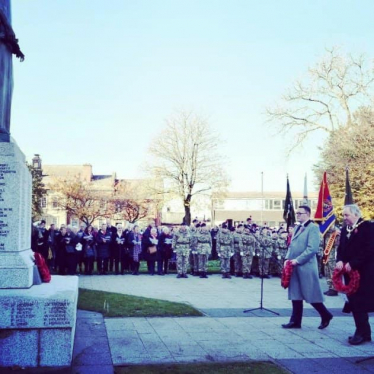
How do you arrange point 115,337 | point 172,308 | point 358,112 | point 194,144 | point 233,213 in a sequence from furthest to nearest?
1. point 233,213
2. point 194,144
3. point 358,112
4. point 172,308
5. point 115,337

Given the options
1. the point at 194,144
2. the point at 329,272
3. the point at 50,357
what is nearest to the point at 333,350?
the point at 50,357

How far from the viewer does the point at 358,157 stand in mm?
30453

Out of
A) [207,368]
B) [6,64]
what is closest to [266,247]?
[207,368]

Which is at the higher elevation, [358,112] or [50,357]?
[358,112]

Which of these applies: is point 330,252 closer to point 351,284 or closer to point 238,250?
point 238,250

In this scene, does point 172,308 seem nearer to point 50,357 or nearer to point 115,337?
point 115,337

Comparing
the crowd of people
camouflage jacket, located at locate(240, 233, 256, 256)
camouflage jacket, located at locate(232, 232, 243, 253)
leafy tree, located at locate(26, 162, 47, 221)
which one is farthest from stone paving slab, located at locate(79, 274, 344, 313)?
leafy tree, located at locate(26, 162, 47, 221)

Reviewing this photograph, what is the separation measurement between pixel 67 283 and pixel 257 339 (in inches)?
118

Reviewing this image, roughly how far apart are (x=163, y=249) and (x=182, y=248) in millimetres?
1372

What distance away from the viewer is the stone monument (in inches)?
217

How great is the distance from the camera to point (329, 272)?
13695 mm

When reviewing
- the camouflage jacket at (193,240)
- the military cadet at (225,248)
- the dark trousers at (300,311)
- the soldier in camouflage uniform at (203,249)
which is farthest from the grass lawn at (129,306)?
the military cadet at (225,248)

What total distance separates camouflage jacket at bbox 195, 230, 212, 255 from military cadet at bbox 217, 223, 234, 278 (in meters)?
0.46

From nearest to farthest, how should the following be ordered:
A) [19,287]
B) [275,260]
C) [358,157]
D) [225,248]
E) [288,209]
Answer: [19,287], [288,209], [225,248], [275,260], [358,157]
